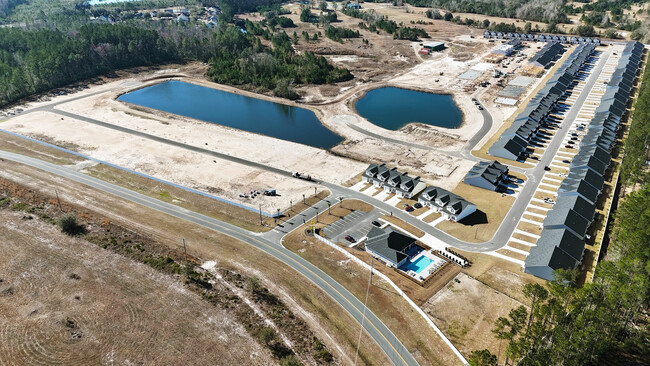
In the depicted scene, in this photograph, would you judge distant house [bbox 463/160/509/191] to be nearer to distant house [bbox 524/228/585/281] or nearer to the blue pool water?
distant house [bbox 524/228/585/281]

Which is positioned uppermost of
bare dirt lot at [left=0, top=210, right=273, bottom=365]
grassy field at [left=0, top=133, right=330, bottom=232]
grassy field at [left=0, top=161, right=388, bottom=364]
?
grassy field at [left=0, top=133, right=330, bottom=232]

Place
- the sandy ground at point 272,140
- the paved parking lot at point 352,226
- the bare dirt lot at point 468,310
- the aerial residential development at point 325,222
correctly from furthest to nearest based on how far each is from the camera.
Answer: the sandy ground at point 272,140 < the paved parking lot at point 352,226 < the bare dirt lot at point 468,310 < the aerial residential development at point 325,222

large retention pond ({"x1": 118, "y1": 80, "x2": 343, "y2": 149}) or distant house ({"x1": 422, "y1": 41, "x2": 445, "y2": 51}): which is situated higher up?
distant house ({"x1": 422, "y1": 41, "x2": 445, "y2": 51})

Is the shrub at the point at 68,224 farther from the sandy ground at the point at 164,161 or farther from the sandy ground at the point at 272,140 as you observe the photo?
the sandy ground at the point at 272,140

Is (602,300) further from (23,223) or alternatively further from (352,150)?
(23,223)

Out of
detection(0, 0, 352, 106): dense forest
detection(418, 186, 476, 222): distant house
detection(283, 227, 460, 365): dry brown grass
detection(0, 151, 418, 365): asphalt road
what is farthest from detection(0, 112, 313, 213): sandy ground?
detection(0, 0, 352, 106): dense forest

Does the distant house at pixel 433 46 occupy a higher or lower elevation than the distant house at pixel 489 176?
higher

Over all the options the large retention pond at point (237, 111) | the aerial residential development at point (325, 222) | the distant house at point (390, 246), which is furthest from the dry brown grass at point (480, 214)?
the large retention pond at point (237, 111)
